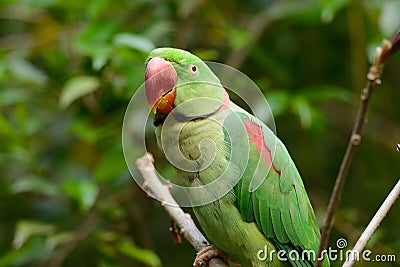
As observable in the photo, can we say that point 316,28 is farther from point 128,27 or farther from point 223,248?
point 223,248

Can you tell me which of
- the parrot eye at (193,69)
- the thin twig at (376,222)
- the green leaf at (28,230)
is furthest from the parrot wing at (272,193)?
the green leaf at (28,230)

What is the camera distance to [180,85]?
→ 1.12 metres

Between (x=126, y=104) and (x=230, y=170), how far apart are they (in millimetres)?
709

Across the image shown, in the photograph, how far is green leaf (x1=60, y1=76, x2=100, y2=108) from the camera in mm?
1644

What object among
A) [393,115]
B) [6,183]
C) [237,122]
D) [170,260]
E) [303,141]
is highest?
[237,122]

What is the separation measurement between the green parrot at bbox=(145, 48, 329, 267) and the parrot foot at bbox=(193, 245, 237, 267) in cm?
7

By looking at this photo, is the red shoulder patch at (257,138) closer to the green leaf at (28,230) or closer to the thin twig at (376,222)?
the thin twig at (376,222)

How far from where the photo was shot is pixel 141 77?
5.56 ft

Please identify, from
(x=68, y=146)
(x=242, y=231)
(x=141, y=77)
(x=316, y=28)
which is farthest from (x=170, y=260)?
(x=242, y=231)

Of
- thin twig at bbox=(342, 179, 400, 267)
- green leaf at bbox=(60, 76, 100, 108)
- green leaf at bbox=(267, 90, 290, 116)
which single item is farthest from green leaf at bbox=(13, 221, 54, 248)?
thin twig at bbox=(342, 179, 400, 267)

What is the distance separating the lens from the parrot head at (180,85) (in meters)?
1.09

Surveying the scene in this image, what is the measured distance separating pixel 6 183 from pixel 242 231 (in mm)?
1021

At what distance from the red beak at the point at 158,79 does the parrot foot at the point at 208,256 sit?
0.35 metres

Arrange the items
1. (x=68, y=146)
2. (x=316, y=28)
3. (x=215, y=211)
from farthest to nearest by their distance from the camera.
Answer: (x=316, y=28) < (x=68, y=146) < (x=215, y=211)
